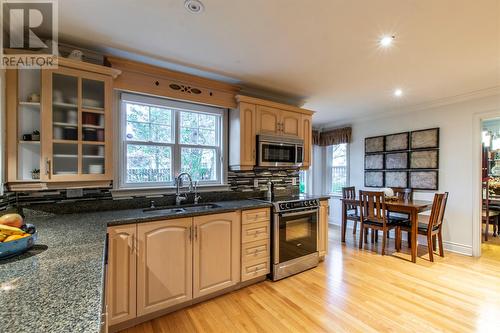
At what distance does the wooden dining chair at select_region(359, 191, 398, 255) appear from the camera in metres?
3.49

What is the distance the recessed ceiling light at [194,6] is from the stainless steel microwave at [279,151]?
5.37ft

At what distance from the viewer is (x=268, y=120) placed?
10.4 feet

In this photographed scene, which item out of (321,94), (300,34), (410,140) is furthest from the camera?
(410,140)

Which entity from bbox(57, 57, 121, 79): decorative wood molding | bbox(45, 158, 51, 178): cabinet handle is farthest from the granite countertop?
bbox(57, 57, 121, 79): decorative wood molding

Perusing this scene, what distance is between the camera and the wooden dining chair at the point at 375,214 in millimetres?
3494

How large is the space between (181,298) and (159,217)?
0.80m

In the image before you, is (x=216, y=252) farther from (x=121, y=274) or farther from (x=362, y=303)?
(x=362, y=303)

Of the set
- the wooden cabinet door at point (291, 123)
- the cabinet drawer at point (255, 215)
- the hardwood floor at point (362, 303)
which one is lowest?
the hardwood floor at point (362, 303)

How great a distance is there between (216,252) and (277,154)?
1537mm

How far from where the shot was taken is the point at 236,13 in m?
1.67

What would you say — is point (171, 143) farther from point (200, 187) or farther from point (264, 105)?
point (264, 105)

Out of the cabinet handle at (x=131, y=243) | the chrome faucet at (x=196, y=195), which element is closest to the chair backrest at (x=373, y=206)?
the chrome faucet at (x=196, y=195)

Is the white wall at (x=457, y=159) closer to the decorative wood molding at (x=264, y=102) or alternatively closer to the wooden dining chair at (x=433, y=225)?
the wooden dining chair at (x=433, y=225)

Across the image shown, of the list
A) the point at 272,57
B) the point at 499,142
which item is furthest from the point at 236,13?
the point at 499,142
